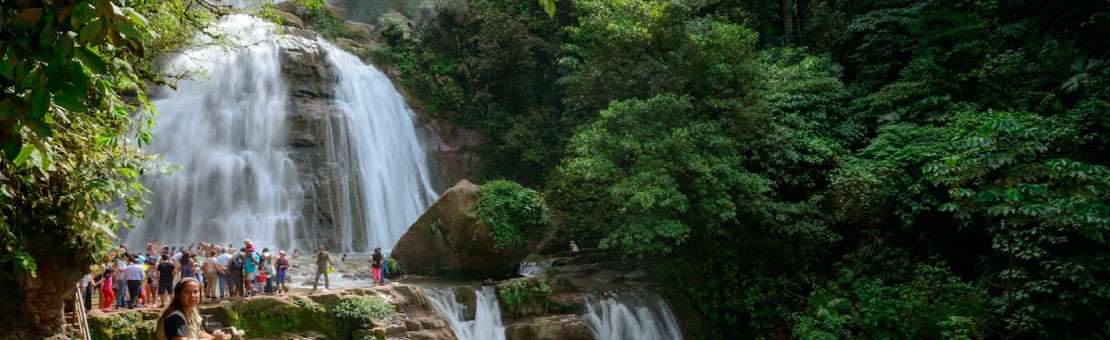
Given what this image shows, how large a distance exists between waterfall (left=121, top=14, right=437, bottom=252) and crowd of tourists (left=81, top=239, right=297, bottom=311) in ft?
18.0

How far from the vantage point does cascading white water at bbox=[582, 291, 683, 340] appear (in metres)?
12.2

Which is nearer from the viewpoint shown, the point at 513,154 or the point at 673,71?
the point at 673,71

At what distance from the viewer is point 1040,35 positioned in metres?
14.4

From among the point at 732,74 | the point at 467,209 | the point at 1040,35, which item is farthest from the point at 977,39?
the point at 467,209

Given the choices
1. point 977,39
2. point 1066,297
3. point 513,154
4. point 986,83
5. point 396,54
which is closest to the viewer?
point 1066,297

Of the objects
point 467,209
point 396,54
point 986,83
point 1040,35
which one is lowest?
point 467,209

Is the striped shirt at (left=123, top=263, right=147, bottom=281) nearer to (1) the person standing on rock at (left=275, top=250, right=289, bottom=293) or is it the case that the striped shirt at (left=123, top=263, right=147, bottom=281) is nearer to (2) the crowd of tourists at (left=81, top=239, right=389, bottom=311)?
(2) the crowd of tourists at (left=81, top=239, right=389, bottom=311)

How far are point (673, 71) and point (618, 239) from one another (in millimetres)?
4245

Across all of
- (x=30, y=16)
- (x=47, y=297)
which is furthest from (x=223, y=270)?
(x=30, y=16)

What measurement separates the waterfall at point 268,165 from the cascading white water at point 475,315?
7968mm

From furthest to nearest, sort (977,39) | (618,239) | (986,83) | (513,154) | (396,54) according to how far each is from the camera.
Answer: (396,54)
(513,154)
(977,39)
(986,83)
(618,239)

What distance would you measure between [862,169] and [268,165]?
16.2m

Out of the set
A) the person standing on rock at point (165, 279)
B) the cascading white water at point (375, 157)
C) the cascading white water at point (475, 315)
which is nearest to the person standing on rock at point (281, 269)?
the person standing on rock at point (165, 279)

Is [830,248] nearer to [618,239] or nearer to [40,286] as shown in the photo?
[618,239]
